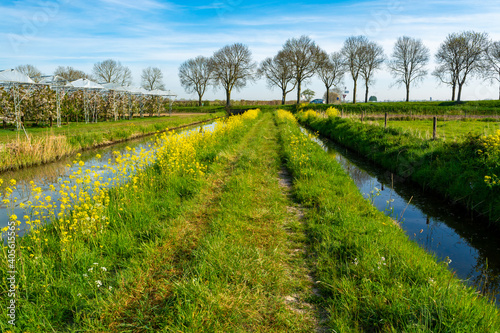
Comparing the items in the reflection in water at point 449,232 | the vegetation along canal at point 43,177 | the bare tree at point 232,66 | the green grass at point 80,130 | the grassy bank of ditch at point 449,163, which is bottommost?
the reflection in water at point 449,232

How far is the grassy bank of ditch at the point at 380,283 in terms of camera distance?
2.71 meters

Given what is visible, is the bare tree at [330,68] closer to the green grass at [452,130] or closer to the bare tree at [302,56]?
the bare tree at [302,56]

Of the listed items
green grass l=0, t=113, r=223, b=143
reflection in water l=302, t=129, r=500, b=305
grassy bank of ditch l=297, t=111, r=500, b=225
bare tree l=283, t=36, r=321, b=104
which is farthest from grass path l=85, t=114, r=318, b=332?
bare tree l=283, t=36, r=321, b=104

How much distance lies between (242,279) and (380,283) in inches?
61.9

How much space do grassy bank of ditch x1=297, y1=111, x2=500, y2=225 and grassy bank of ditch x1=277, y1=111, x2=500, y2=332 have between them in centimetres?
279

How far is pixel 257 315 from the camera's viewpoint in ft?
9.93

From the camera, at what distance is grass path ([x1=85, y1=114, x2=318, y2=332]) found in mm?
2910

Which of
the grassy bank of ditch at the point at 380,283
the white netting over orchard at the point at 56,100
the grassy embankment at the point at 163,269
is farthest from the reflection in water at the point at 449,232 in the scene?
Answer: the white netting over orchard at the point at 56,100

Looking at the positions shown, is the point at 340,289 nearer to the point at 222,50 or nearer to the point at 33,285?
the point at 33,285

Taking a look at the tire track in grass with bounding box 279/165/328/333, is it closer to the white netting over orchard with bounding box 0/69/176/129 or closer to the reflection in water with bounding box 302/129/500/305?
the reflection in water with bounding box 302/129/500/305

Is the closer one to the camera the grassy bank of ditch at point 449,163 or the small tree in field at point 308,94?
the grassy bank of ditch at point 449,163

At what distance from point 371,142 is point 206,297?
12.3m

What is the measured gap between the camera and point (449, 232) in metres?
5.87

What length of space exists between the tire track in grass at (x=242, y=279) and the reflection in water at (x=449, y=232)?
2086 mm
